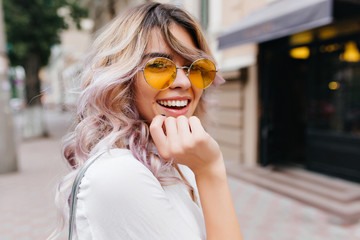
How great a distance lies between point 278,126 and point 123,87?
6043 millimetres

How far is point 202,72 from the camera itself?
46.9 inches

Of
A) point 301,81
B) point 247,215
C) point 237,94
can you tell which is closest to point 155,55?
point 247,215

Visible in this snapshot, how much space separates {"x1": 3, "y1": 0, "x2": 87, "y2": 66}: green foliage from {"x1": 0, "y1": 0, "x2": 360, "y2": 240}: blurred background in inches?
202

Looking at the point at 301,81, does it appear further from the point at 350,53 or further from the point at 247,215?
the point at 247,215

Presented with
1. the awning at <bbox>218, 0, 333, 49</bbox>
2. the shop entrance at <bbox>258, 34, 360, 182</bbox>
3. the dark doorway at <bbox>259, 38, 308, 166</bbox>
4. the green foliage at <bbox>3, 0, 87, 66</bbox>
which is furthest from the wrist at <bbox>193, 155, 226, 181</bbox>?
the green foliage at <bbox>3, 0, 87, 66</bbox>

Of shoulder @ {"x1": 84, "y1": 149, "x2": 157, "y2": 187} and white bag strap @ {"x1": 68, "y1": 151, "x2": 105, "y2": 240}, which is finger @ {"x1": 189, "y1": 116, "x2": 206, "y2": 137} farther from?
white bag strap @ {"x1": 68, "y1": 151, "x2": 105, "y2": 240}

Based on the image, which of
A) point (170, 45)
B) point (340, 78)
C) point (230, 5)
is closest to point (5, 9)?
point (230, 5)

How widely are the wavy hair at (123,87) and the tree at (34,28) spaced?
10071 mm

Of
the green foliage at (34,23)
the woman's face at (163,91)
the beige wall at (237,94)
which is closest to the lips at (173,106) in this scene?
the woman's face at (163,91)

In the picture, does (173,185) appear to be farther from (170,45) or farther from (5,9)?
(5,9)

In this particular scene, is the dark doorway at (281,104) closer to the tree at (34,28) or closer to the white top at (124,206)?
the white top at (124,206)

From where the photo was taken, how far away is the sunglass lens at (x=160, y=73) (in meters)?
1.04

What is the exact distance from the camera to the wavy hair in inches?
39.9

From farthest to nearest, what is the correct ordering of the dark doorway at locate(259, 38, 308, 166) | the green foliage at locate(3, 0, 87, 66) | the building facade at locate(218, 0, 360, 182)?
the green foliage at locate(3, 0, 87, 66) → the dark doorway at locate(259, 38, 308, 166) → the building facade at locate(218, 0, 360, 182)
